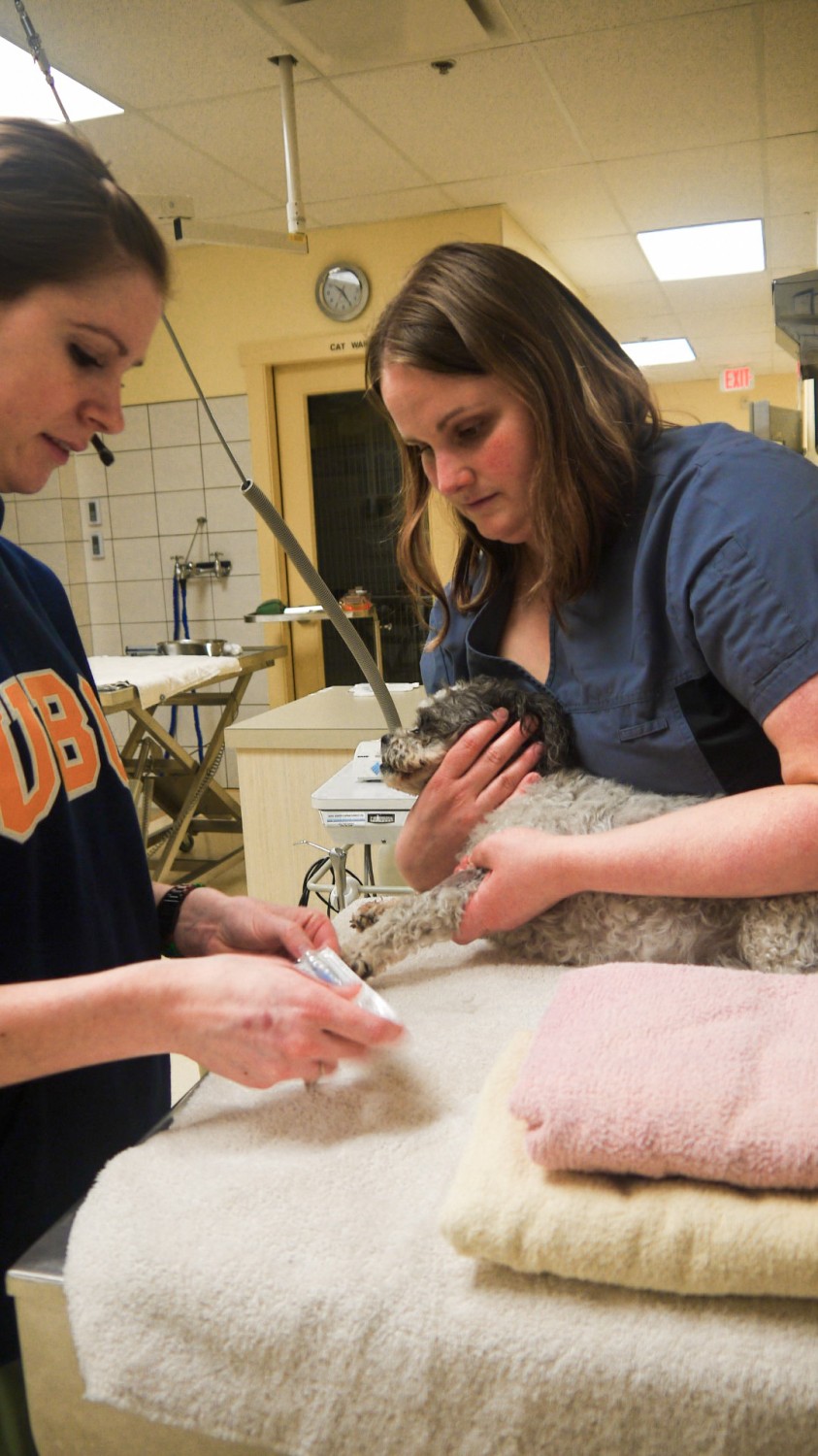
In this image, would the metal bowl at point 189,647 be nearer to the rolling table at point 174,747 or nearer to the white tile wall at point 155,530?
the rolling table at point 174,747

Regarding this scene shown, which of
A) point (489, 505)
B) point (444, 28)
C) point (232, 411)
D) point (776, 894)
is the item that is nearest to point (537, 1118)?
point (776, 894)

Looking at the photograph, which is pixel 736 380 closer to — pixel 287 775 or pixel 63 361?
pixel 287 775

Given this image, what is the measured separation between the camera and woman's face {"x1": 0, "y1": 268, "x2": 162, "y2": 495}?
793 millimetres

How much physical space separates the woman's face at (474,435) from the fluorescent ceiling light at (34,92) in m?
2.74

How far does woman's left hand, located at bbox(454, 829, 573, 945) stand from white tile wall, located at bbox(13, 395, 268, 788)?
187 inches

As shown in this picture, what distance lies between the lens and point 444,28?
309cm

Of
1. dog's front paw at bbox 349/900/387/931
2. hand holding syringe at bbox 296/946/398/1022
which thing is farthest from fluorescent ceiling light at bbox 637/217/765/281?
hand holding syringe at bbox 296/946/398/1022

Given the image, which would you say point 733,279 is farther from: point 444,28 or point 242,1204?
point 242,1204

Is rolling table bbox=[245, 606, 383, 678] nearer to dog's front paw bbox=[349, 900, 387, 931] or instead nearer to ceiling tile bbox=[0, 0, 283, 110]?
dog's front paw bbox=[349, 900, 387, 931]

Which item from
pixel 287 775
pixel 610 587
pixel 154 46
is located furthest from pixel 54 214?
pixel 154 46

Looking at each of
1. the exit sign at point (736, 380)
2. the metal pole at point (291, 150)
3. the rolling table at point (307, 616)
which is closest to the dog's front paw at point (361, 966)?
the rolling table at point (307, 616)

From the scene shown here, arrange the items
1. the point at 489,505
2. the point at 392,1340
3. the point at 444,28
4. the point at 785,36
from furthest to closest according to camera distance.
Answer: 1. the point at 785,36
2. the point at 444,28
3. the point at 489,505
4. the point at 392,1340

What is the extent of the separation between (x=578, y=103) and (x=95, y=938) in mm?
3967

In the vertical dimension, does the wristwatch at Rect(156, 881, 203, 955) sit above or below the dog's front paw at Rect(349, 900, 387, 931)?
above
